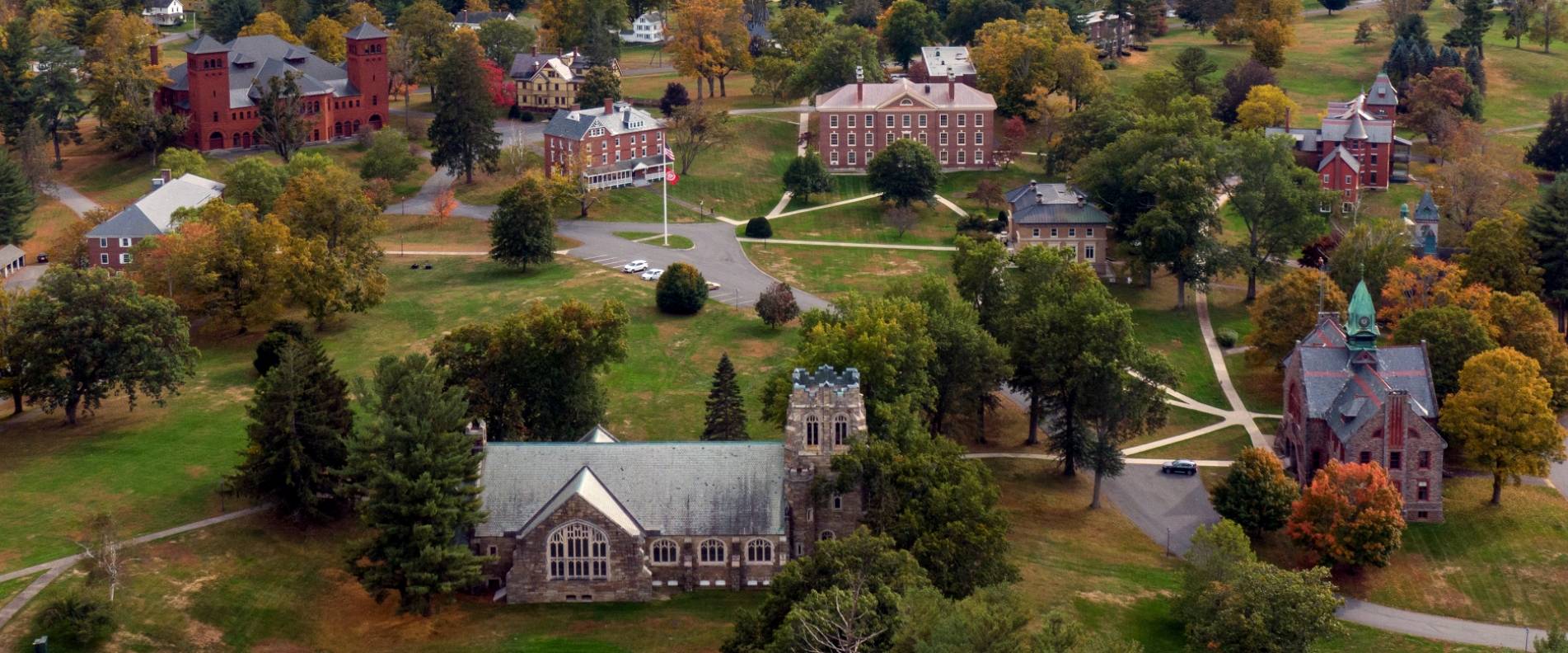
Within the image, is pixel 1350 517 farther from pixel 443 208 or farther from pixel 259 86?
pixel 259 86

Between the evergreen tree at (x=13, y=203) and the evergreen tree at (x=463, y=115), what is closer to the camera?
the evergreen tree at (x=13, y=203)

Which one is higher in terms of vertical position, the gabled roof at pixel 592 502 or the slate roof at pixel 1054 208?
the slate roof at pixel 1054 208

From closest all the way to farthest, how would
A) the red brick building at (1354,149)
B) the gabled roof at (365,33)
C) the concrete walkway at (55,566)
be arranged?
the concrete walkway at (55,566) → the red brick building at (1354,149) → the gabled roof at (365,33)

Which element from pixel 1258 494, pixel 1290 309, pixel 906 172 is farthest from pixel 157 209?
pixel 1258 494

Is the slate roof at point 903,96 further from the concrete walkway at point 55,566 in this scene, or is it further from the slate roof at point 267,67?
the concrete walkway at point 55,566

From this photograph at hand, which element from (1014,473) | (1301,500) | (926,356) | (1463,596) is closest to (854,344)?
(926,356)

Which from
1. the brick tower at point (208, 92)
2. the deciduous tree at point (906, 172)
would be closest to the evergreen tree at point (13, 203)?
the brick tower at point (208, 92)

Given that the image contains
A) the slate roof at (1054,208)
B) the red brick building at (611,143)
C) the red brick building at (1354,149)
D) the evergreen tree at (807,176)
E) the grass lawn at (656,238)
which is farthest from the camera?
the evergreen tree at (807,176)
